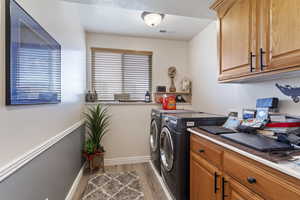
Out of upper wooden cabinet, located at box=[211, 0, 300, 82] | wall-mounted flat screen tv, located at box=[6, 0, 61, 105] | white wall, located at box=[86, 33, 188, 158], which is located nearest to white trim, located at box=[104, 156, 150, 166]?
white wall, located at box=[86, 33, 188, 158]

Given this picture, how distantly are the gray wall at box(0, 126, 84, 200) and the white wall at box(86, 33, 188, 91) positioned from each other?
74.1 inches

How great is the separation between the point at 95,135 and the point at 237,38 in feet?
8.01

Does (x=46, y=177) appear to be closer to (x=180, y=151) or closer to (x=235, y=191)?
(x=180, y=151)

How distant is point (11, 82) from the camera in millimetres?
859

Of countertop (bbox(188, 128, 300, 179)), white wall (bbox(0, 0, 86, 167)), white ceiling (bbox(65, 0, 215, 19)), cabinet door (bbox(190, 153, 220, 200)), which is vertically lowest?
cabinet door (bbox(190, 153, 220, 200))

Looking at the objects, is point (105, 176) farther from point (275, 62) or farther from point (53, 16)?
point (275, 62)

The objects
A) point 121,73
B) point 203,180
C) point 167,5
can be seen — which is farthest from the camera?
point 121,73

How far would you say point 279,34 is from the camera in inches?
40.9

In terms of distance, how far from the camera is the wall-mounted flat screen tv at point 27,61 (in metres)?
0.85

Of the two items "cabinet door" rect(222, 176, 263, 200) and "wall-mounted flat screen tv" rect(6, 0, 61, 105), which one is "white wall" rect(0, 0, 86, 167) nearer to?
"wall-mounted flat screen tv" rect(6, 0, 61, 105)

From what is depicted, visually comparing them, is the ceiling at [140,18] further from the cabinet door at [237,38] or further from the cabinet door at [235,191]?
the cabinet door at [235,191]

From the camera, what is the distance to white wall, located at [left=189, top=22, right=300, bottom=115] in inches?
58.8

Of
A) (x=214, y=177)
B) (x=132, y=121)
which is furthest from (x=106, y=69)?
(x=214, y=177)

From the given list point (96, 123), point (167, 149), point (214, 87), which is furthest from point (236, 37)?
point (96, 123)
